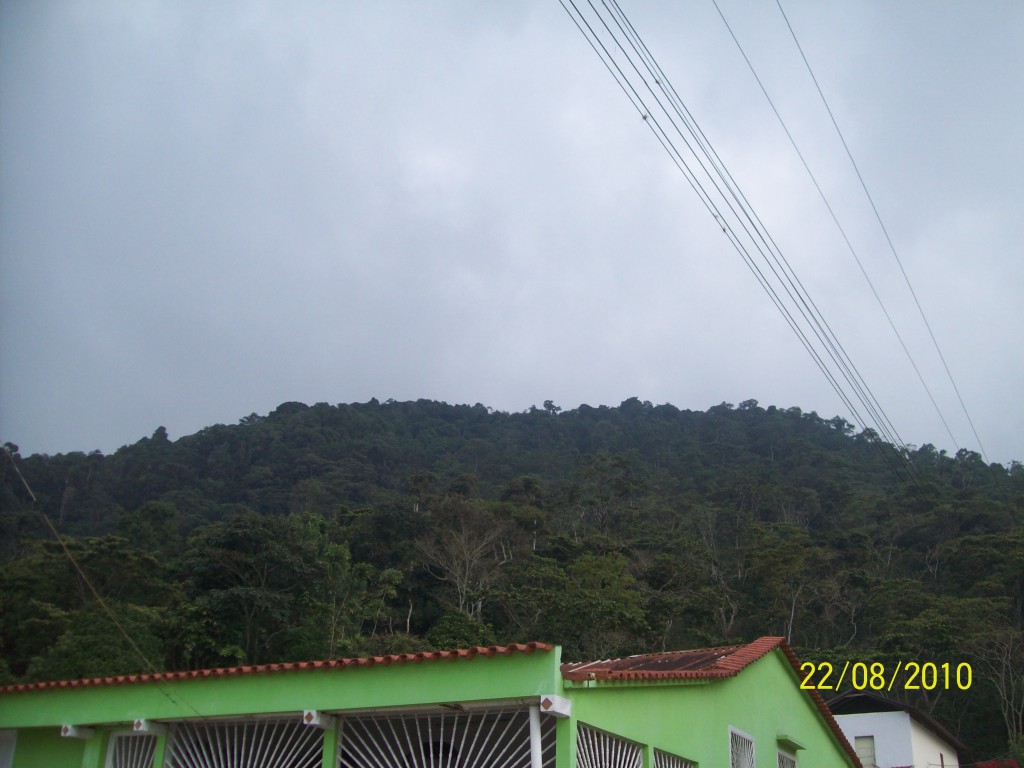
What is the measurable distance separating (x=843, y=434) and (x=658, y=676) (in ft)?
254

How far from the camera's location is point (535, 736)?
272 inches

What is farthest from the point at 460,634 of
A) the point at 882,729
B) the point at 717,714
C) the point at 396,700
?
the point at 396,700

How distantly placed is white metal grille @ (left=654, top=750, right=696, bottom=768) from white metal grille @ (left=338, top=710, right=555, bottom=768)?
1468 mm

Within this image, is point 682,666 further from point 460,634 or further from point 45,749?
point 460,634

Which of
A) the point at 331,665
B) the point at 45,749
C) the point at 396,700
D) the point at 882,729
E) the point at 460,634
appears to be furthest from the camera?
the point at 460,634

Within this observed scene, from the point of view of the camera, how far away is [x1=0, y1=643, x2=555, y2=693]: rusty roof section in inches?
276

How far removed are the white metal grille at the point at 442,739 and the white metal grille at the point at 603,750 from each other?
0.79 ft

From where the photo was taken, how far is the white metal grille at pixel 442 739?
735cm

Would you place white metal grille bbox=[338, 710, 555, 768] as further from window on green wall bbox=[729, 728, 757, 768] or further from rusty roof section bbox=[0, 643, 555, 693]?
window on green wall bbox=[729, 728, 757, 768]

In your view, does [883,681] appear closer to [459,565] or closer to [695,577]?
[695,577]

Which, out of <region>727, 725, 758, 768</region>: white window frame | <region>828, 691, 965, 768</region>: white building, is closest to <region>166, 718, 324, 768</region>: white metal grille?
<region>727, 725, 758, 768</region>: white window frame

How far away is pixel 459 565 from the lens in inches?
1407

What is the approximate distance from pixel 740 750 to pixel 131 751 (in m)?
6.49

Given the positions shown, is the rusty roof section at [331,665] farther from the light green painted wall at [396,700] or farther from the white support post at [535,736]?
the white support post at [535,736]
